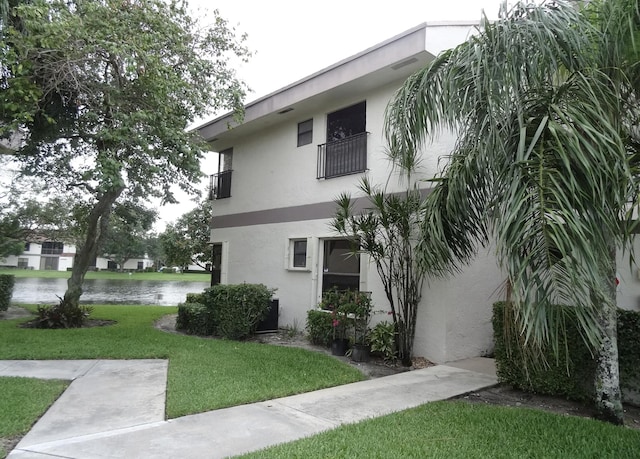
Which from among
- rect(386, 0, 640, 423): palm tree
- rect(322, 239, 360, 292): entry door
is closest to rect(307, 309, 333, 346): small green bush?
rect(322, 239, 360, 292): entry door

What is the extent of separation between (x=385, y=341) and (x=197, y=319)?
15.9 feet

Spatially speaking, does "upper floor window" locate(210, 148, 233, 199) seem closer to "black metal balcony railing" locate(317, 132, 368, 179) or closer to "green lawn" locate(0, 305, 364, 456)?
"black metal balcony railing" locate(317, 132, 368, 179)

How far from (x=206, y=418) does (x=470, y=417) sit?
2.81 metres

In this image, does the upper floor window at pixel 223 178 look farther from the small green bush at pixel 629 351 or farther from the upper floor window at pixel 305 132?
the small green bush at pixel 629 351

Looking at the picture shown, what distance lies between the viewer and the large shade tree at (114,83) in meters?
7.02

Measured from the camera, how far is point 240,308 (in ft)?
30.1

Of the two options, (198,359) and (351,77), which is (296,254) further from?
(351,77)

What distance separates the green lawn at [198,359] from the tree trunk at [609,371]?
3.08m

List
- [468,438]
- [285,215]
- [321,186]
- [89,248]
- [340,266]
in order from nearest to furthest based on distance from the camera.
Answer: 1. [468,438]
2. [340,266]
3. [321,186]
4. [285,215]
5. [89,248]

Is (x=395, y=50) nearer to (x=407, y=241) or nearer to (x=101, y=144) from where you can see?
(x=407, y=241)

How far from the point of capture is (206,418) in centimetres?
456

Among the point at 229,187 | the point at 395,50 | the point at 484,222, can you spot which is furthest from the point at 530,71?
the point at 229,187

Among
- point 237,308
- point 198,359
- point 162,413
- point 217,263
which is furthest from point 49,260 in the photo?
point 162,413

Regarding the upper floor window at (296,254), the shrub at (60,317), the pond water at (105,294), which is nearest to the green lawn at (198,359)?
the shrub at (60,317)
